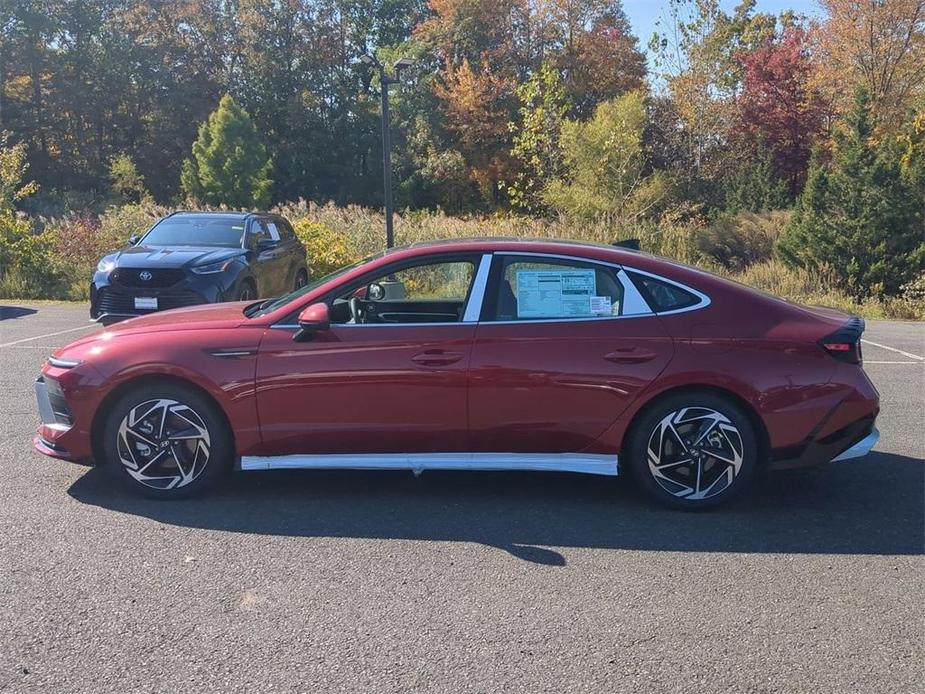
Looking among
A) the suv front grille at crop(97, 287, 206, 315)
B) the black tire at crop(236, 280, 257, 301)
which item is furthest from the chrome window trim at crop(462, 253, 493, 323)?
the black tire at crop(236, 280, 257, 301)

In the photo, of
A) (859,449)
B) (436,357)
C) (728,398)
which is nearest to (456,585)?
(436,357)

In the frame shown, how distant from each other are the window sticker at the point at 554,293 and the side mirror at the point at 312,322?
1.12 metres

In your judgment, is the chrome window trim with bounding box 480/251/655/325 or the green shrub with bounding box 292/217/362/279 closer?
the chrome window trim with bounding box 480/251/655/325

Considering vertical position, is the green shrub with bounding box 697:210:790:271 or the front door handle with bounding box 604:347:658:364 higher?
the front door handle with bounding box 604:347:658:364

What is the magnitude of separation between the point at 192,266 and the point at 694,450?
7.47 m

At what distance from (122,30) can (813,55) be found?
122ft

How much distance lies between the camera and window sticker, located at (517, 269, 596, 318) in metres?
4.95

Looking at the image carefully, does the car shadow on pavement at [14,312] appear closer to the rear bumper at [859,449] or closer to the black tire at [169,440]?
the black tire at [169,440]

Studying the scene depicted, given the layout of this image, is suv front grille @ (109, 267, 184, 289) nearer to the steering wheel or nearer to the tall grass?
the tall grass

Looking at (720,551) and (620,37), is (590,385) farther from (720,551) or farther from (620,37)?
(620,37)

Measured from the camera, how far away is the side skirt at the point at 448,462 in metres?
4.86

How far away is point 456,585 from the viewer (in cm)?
392

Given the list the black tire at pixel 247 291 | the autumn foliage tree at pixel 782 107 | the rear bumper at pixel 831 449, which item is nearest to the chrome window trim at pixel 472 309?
the rear bumper at pixel 831 449

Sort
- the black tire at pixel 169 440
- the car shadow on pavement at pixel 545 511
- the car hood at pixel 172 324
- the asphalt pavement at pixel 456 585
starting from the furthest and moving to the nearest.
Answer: the car hood at pixel 172 324 → the black tire at pixel 169 440 → the car shadow on pavement at pixel 545 511 → the asphalt pavement at pixel 456 585
